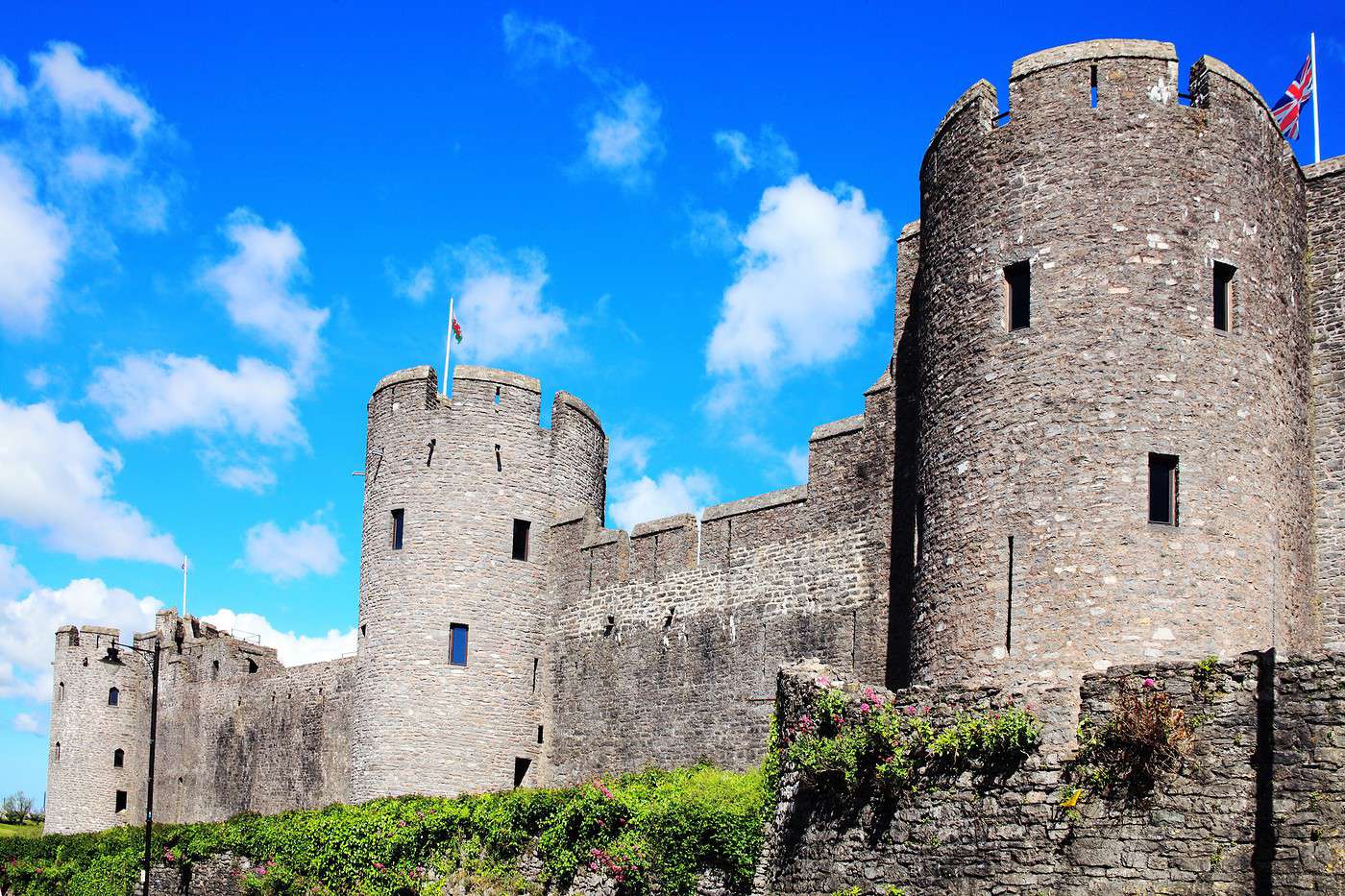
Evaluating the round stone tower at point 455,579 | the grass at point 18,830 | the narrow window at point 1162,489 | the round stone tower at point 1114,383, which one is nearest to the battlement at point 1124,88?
the round stone tower at point 1114,383

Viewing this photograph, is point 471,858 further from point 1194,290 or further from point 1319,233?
point 1319,233

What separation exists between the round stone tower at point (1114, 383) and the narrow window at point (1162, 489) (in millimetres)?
22

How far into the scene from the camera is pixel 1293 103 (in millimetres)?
18797

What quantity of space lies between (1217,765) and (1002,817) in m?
1.89

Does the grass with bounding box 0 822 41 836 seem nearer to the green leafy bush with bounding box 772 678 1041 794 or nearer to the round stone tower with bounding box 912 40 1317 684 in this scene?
the round stone tower with bounding box 912 40 1317 684

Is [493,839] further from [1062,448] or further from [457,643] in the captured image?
[1062,448]

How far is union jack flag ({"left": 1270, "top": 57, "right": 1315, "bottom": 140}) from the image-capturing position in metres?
18.6

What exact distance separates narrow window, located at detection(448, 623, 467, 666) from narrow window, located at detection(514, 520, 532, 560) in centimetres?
186

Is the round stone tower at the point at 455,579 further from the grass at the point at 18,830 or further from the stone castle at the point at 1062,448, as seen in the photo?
the grass at the point at 18,830

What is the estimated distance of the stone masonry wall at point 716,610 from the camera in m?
21.2

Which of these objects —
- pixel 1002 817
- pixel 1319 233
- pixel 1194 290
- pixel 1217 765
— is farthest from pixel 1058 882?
pixel 1319 233

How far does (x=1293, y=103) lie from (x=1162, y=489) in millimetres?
6085

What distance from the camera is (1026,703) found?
39.4 feet

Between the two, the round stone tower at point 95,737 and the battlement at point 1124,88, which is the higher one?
the battlement at point 1124,88
